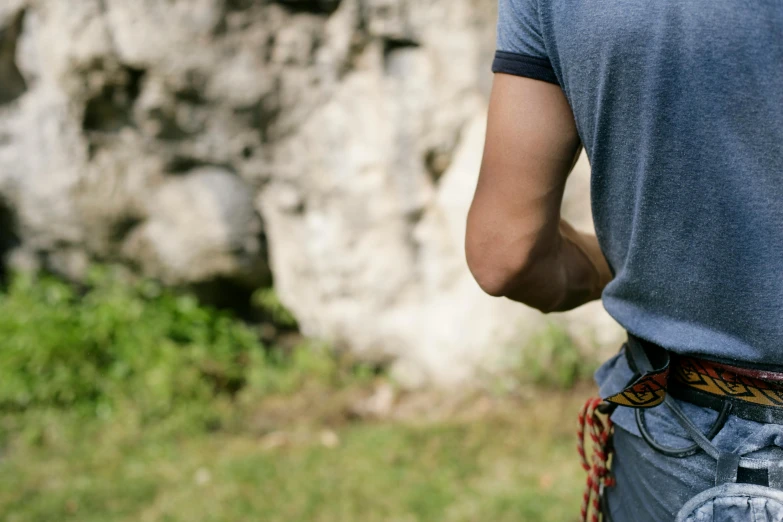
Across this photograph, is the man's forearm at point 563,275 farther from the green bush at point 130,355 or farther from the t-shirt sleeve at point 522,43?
the green bush at point 130,355

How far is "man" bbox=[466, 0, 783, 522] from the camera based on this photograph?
101 cm

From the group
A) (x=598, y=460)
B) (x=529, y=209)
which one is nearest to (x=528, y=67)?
(x=529, y=209)

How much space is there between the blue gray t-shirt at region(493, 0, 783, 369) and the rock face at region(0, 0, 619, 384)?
3219 mm

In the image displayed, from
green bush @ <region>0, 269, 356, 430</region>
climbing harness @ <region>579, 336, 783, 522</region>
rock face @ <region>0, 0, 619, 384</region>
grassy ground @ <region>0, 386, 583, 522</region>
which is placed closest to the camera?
climbing harness @ <region>579, 336, 783, 522</region>

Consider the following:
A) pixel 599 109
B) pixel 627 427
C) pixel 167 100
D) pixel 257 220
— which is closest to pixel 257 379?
pixel 257 220

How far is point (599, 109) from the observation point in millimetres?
1116

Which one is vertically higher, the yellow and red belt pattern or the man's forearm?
the man's forearm

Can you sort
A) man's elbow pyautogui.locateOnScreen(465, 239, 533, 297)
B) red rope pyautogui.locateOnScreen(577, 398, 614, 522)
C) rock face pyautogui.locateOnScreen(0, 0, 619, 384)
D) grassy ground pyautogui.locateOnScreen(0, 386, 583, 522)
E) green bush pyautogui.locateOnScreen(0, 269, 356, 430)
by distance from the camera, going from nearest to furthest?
man's elbow pyautogui.locateOnScreen(465, 239, 533, 297) < red rope pyautogui.locateOnScreen(577, 398, 614, 522) < grassy ground pyautogui.locateOnScreen(0, 386, 583, 522) < rock face pyautogui.locateOnScreen(0, 0, 619, 384) < green bush pyautogui.locateOnScreen(0, 269, 356, 430)

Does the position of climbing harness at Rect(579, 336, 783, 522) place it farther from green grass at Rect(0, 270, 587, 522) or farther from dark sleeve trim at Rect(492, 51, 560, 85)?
green grass at Rect(0, 270, 587, 522)

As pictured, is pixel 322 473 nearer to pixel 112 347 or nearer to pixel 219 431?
pixel 219 431

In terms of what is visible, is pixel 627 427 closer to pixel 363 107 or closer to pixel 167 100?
pixel 363 107

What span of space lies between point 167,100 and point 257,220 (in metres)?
0.99

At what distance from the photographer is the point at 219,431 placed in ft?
14.7

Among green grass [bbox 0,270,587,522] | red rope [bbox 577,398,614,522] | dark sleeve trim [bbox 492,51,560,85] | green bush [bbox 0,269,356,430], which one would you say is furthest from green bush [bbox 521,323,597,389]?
dark sleeve trim [bbox 492,51,560,85]
